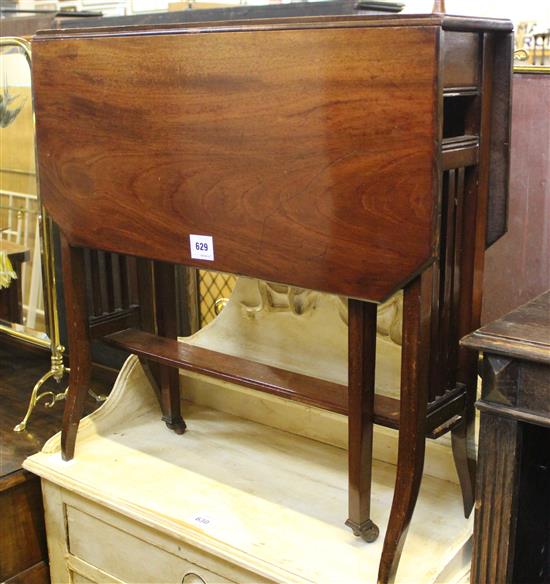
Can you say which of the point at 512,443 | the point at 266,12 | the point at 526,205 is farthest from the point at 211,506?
the point at 266,12

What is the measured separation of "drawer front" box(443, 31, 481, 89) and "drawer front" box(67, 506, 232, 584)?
1.06 metres

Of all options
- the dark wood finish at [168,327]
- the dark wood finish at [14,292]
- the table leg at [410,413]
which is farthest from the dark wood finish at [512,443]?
the dark wood finish at [14,292]

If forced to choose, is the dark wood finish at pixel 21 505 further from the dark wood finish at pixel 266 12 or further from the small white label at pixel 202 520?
the dark wood finish at pixel 266 12

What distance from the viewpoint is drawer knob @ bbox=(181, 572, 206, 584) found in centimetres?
169

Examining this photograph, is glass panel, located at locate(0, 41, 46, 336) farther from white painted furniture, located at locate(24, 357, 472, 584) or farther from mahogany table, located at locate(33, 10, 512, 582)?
mahogany table, located at locate(33, 10, 512, 582)

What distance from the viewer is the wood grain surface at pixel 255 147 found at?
125 cm

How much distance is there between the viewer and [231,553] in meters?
1.58

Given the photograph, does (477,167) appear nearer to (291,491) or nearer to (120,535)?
(291,491)

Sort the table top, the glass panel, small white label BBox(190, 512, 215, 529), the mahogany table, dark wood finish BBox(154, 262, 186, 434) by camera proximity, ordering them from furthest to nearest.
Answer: the glass panel → dark wood finish BBox(154, 262, 186, 434) → small white label BBox(190, 512, 215, 529) → the mahogany table → the table top

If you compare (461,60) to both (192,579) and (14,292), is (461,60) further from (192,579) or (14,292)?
(14,292)

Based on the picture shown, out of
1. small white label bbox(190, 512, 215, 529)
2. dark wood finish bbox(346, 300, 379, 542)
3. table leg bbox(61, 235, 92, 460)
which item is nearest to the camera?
dark wood finish bbox(346, 300, 379, 542)

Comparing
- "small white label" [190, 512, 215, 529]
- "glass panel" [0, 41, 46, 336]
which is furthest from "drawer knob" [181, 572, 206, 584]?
"glass panel" [0, 41, 46, 336]

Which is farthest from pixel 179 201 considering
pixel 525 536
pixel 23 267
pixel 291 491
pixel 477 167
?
pixel 23 267

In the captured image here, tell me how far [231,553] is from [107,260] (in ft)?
2.76
